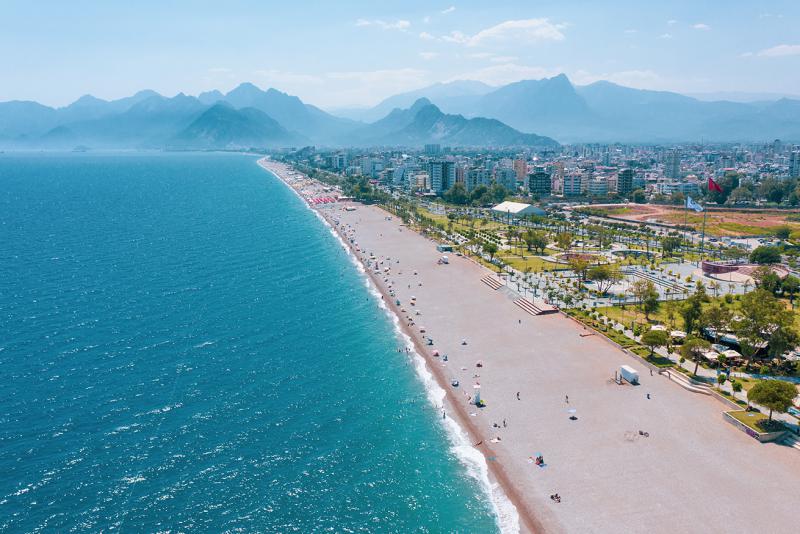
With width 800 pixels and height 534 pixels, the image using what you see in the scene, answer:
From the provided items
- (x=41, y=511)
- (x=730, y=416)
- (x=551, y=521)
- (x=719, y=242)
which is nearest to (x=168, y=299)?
(x=41, y=511)

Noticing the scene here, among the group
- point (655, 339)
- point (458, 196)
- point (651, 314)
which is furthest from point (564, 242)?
point (458, 196)

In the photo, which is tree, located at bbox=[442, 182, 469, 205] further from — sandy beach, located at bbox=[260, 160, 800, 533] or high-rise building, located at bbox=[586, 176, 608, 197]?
sandy beach, located at bbox=[260, 160, 800, 533]

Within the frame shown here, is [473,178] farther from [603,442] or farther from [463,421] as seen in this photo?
[603,442]

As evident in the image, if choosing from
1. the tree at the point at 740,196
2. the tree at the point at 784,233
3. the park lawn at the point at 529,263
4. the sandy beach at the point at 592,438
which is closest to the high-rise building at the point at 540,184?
the tree at the point at 740,196

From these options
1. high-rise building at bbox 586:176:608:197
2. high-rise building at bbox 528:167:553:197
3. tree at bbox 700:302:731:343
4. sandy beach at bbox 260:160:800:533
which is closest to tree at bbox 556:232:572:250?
sandy beach at bbox 260:160:800:533

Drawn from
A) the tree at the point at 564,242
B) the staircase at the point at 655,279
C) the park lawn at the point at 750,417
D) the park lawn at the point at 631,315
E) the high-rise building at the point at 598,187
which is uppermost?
the high-rise building at the point at 598,187

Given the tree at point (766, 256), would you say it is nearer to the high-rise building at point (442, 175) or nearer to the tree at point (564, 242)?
the tree at point (564, 242)
